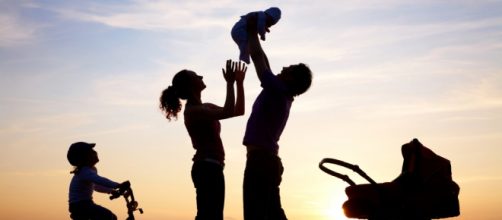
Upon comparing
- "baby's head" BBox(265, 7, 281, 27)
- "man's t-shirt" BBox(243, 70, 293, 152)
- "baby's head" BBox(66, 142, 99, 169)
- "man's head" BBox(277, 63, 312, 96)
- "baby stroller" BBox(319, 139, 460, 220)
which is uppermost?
"baby's head" BBox(265, 7, 281, 27)

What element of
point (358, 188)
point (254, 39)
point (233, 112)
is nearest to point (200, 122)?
point (233, 112)

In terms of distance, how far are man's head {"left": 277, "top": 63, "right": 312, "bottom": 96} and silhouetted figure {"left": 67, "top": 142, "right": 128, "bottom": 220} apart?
4485mm

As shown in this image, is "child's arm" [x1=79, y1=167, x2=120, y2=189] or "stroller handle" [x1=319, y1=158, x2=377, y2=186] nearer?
"stroller handle" [x1=319, y1=158, x2=377, y2=186]

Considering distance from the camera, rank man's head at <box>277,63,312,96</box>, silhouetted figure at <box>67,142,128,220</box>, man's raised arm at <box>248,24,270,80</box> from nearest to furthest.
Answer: man's raised arm at <box>248,24,270,80</box>
man's head at <box>277,63,312,96</box>
silhouetted figure at <box>67,142,128,220</box>

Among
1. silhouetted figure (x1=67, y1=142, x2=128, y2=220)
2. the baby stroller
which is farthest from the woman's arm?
silhouetted figure (x1=67, y1=142, x2=128, y2=220)

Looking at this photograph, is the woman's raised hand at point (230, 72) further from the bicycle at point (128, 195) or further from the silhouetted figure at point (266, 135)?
the bicycle at point (128, 195)

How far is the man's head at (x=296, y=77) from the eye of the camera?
8539mm

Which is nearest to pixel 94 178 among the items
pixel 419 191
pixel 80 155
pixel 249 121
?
pixel 80 155

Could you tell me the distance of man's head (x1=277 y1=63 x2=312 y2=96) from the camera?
854cm

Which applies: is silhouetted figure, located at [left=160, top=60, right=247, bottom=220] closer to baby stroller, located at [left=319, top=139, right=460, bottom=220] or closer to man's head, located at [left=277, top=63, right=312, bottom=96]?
man's head, located at [left=277, top=63, right=312, bottom=96]

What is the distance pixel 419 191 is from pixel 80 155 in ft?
19.5

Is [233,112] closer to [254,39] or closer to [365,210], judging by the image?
[254,39]

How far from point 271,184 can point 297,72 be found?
1299 millimetres

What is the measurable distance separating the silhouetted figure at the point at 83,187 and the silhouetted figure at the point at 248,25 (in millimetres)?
4389
